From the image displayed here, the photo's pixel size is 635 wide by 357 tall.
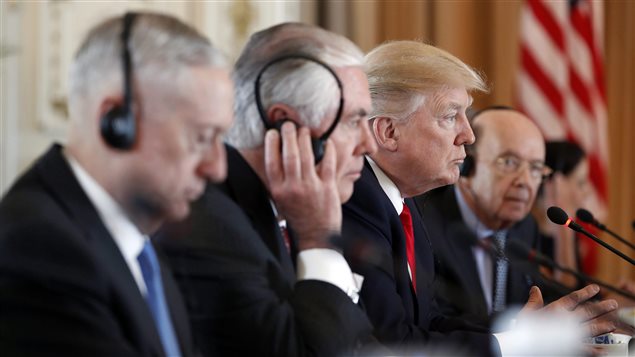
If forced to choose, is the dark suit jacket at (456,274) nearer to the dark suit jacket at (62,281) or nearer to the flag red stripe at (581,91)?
the dark suit jacket at (62,281)

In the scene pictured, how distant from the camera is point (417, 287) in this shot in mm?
2215

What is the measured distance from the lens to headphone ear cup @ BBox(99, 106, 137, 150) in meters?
1.29

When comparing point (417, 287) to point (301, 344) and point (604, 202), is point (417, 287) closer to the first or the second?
point (301, 344)

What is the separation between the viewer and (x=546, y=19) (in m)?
4.98

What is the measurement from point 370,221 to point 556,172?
2683mm

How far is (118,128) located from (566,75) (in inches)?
163

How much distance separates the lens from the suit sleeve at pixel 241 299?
1.53 metres

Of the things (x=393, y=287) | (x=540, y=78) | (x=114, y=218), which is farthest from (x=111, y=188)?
(x=540, y=78)

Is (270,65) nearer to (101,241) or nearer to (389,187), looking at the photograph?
(101,241)

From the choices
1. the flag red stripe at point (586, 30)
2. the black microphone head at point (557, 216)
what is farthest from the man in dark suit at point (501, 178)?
the flag red stripe at point (586, 30)

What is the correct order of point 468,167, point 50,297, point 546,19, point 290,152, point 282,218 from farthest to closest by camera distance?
point 546,19 → point 468,167 → point 282,218 → point 290,152 → point 50,297

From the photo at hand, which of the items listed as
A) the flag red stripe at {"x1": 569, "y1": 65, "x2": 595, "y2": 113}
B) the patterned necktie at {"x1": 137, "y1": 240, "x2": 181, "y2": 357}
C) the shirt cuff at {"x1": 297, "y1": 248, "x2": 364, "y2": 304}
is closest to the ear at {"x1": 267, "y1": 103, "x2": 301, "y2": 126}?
the shirt cuff at {"x1": 297, "y1": 248, "x2": 364, "y2": 304}

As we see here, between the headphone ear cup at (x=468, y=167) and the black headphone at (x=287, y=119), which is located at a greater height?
the black headphone at (x=287, y=119)

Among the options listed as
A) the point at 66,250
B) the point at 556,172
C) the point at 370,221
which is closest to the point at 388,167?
the point at 370,221
